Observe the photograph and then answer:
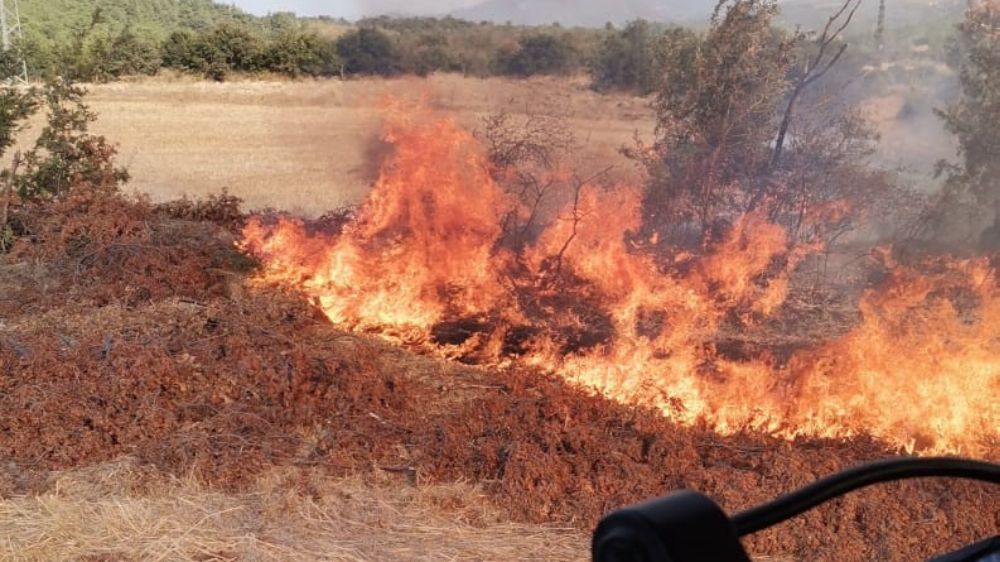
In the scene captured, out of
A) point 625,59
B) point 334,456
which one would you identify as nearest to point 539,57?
point 625,59

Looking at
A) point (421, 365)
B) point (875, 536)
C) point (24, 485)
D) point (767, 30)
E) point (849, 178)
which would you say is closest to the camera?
point (875, 536)

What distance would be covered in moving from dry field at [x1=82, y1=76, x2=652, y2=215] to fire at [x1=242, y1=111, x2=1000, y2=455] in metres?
2.43

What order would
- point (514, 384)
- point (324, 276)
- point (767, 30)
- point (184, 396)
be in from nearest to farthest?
point (184, 396) < point (514, 384) < point (324, 276) < point (767, 30)

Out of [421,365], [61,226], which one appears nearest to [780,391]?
[421,365]

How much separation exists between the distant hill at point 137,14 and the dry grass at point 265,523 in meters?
31.2

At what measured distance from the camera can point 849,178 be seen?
10.1 m

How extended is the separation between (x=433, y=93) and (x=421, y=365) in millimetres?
6077

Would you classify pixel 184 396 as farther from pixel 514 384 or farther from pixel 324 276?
pixel 324 276

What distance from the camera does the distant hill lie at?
34.4m

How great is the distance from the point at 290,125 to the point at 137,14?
23.8 m

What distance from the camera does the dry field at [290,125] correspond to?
13.9 meters

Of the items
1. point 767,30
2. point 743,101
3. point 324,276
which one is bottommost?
point 324,276

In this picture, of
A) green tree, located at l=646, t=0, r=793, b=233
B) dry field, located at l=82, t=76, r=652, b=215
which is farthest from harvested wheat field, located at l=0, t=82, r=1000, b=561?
dry field, located at l=82, t=76, r=652, b=215

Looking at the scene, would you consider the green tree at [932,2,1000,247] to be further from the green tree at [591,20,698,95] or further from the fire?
the green tree at [591,20,698,95]
